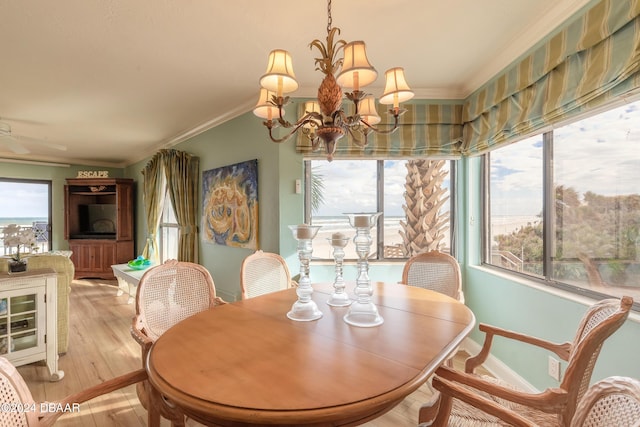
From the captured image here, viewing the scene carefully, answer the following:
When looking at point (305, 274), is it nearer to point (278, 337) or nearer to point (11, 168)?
point (278, 337)

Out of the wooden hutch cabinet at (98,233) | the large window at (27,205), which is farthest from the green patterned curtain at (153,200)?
the large window at (27,205)

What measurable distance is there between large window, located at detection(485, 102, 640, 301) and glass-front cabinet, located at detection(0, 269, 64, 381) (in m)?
3.67

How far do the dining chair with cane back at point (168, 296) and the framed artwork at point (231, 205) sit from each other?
4.43 ft

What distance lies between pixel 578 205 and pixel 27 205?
8.41 meters

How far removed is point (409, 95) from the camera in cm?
162

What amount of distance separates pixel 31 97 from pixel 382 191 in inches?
143

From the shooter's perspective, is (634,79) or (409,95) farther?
(409,95)

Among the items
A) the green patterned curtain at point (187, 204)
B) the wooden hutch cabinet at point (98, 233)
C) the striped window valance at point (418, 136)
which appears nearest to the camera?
the striped window valance at point (418, 136)

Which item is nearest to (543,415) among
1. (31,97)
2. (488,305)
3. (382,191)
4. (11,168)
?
(488,305)

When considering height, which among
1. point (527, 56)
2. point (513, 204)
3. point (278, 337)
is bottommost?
point (278, 337)

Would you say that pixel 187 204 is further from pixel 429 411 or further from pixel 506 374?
pixel 506 374

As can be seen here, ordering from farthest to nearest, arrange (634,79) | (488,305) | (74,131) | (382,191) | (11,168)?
1. (11,168)
2. (74,131)
3. (382,191)
4. (488,305)
5. (634,79)

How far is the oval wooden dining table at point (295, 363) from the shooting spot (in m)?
0.78

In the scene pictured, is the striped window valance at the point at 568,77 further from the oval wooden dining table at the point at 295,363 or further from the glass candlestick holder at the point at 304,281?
the glass candlestick holder at the point at 304,281
